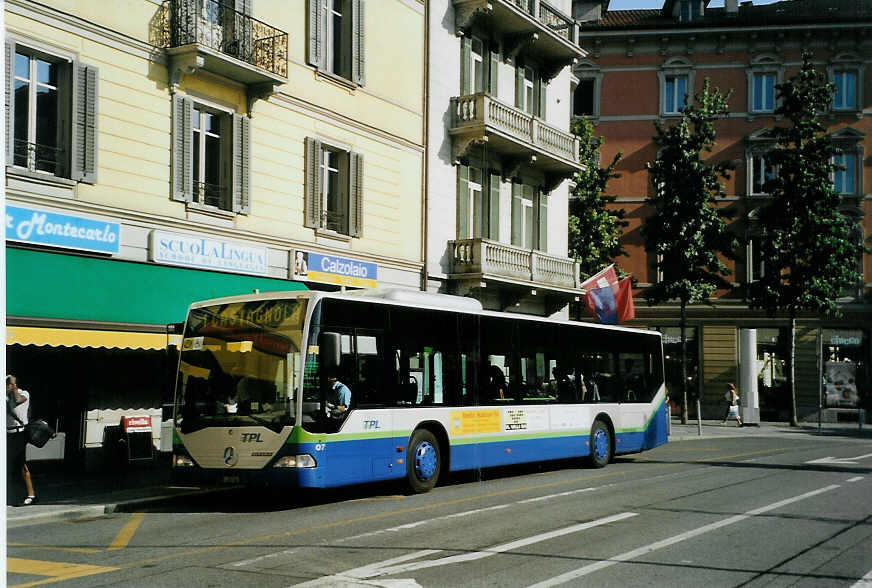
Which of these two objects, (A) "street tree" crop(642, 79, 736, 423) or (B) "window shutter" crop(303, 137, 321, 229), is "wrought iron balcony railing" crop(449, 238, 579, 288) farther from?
(A) "street tree" crop(642, 79, 736, 423)

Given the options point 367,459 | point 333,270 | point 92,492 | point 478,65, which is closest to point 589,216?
point 478,65

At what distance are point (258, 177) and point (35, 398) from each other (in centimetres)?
630

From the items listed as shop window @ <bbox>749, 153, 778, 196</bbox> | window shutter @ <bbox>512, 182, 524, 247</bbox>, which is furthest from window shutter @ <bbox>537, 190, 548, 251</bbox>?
shop window @ <bbox>749, 153, 778, 196</bbox>

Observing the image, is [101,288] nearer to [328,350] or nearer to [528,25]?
[328,350]

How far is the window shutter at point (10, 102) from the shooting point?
50.4ft

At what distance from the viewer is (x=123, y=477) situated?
1706cm

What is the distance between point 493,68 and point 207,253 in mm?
13766

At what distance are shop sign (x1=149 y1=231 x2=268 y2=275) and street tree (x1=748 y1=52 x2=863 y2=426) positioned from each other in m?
25.9

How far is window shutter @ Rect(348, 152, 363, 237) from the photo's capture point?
23.8 meters

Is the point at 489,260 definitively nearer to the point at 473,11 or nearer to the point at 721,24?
the point at 473,11

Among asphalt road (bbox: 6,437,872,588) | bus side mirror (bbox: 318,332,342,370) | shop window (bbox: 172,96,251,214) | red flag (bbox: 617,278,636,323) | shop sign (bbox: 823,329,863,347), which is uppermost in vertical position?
shop window (bbox: 172,96,251,214)

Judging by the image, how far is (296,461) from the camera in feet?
42.1

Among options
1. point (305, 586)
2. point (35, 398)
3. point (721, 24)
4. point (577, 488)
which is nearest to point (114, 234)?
point (35, 398)

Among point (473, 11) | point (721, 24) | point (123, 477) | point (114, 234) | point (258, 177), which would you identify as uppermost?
point (721, 24)
